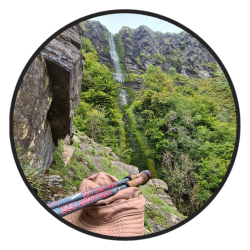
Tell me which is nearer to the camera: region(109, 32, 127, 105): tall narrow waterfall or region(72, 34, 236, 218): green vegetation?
region(72, 34, 236, 218): green vegetation

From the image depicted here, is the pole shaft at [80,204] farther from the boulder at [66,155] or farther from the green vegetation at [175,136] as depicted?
the green vegetation at [175,136]

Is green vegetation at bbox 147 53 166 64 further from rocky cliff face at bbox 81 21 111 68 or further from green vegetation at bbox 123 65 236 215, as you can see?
green vegetation at bbox 123 65 236 215

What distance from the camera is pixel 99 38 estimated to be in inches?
1246

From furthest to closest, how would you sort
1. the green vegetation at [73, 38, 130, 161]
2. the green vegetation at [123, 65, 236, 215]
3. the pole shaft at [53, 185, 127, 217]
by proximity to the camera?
the green vegetation at [73, 38, 130, 161] < the green vegetation at [123, 65, 236, 215] < the pole shaft at [53, 185, 127, 217]

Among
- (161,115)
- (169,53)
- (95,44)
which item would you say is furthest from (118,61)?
(161,115)

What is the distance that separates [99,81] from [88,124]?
16.4ft

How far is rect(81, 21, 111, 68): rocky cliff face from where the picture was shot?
29047mm

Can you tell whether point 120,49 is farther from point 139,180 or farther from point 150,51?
point 139,180

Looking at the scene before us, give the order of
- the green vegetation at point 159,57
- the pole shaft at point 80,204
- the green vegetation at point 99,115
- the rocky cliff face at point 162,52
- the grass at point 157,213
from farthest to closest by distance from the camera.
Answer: the green vegetation at point 159,57 → the rocky cliff face at point 162,52 → the green vegetation at point 99,115 → the grass at point 157,213 → the pole shaft at point 80,204

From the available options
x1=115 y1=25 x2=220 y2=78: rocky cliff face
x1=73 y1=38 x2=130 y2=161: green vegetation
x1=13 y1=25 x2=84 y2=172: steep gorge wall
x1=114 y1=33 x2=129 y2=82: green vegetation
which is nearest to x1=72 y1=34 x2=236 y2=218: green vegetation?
x1=73 y1=38 x2=130 y2=161: green vegetation

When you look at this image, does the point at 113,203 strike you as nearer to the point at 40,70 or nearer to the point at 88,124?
the point at 40,70

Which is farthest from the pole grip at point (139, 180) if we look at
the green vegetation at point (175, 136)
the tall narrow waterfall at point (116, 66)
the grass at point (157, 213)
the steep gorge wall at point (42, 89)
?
the tall narrow waterfall at point (116, 66)

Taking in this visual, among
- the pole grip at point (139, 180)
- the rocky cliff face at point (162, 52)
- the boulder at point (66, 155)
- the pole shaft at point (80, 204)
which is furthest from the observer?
the rocky cliff face at point (162, 52)

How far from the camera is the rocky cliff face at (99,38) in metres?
29.0
